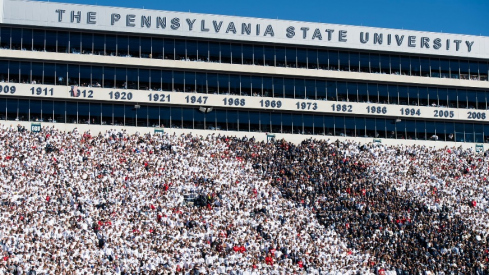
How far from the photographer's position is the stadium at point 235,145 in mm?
47938

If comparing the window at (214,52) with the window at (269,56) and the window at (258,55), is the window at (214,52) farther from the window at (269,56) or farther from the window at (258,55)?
the window at (269,56)

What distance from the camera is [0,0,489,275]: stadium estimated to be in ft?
157

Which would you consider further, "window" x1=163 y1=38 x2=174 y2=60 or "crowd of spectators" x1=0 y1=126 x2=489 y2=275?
"window" x1=163 y1=38 x2=174 y2=60

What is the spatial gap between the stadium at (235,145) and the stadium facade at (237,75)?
0.12 metres

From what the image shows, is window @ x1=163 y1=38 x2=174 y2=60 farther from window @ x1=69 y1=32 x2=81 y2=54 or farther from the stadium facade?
window @ x1=69 y1=32 x2=81 y2=54

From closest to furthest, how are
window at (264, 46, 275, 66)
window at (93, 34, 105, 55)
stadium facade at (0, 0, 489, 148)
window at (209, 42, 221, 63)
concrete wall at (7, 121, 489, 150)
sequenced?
concrete wall at (7, 121, 489, 150) → stadium facade at (0, 0, 489, 148) → window at (93, 34, 105, 55) → window at (209, 42, 221, 63) → window at (264, 46, 275, 66)

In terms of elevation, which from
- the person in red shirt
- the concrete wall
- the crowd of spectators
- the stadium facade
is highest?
the stadium facade

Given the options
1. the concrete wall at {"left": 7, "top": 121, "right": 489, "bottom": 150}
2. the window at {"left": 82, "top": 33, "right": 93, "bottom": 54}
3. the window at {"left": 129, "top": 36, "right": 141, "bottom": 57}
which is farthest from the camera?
the window at {"left": 129, "top": 36, "right": 141, "bottom": 57}

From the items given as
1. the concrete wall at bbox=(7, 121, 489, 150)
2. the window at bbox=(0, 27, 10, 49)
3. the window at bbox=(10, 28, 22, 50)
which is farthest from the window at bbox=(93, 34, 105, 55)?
the window at bbox=(0, 27, 10, 49)

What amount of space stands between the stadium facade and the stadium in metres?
0.12

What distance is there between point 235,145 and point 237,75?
7959 millimetres

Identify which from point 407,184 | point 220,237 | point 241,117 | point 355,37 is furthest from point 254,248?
point 355,37

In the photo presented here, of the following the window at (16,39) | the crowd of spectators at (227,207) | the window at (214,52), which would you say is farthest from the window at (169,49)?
the window at (16,39)

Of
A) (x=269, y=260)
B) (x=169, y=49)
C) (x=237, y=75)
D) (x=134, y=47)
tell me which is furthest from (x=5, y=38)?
(x=269, y=260)
